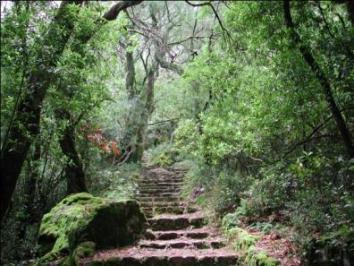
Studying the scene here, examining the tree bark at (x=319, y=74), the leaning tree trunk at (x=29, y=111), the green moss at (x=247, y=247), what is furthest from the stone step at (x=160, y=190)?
the tree bark at (x=319, y=74)

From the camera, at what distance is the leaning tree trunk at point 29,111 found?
18.4ft

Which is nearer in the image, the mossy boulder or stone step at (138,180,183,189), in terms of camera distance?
the mossy boulder

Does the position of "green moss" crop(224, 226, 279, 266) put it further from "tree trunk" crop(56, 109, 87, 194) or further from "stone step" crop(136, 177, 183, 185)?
"stone step" crop(136, 177, 183, 185)

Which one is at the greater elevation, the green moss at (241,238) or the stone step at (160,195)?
the stone step at (160,195)

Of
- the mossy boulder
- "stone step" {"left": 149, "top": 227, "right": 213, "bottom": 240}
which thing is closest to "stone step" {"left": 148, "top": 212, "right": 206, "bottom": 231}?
"stone step" {"left": 149, "top": 227, "right": 213, "bottom": 240}

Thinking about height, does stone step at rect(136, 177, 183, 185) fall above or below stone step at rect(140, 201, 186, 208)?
above

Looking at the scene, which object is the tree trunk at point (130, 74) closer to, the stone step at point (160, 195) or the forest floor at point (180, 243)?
the stone step at point (160, 195)

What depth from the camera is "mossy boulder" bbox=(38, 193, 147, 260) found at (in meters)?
7.93

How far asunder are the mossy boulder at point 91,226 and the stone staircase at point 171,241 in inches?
11.2

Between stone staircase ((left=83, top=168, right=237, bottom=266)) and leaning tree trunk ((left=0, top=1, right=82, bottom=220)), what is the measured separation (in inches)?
87.4

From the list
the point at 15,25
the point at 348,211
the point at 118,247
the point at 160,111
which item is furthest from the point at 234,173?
the point at 160,111

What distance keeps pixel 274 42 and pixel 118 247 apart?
17.1 ft

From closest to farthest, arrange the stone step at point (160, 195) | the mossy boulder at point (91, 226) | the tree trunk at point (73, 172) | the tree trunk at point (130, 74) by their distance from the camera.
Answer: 1. the mossy boulder at point (91, 226)
2. the tree trunk at point (73, 172)
3. the stone step at point (160, 195)
4. the tree trunk at point (130, 74)

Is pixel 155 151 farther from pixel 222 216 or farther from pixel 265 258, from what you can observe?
pixel 265 258
